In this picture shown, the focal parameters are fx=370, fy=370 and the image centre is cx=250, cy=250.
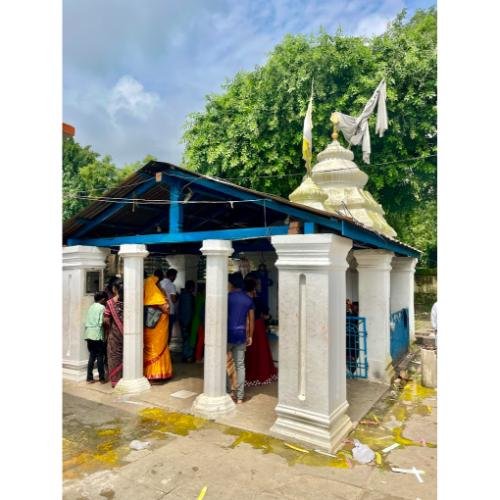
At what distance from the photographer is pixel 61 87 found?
6.11ft

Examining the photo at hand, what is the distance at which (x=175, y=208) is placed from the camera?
20.5ft

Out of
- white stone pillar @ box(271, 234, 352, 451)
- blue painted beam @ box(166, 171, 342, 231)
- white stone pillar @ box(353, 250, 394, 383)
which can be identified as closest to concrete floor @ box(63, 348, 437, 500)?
white stone pillar @ box(271, 234, 352, 451)

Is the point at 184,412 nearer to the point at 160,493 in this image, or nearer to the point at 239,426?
the point at 239,426

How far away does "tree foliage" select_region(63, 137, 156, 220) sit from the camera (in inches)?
777

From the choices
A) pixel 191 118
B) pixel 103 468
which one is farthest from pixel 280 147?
pixel 103 468

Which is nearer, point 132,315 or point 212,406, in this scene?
point 212,406

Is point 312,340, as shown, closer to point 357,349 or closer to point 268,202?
point 268,202

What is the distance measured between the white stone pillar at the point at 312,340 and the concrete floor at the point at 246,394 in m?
0.54

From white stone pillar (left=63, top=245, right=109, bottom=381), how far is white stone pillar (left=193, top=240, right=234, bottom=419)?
302 cm

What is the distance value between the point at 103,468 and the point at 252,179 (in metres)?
11.2

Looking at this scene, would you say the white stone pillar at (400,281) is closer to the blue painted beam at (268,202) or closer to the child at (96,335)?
the blue painted beam at (268,202)

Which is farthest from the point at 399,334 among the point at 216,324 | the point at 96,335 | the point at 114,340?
the point at 96,335

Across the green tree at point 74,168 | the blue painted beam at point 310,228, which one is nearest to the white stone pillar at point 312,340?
the blue painted beam at point 310,228

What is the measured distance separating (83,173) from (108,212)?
16173 mm
